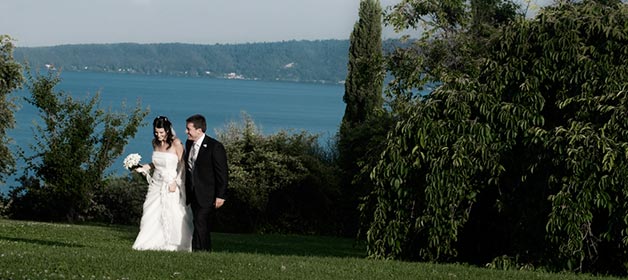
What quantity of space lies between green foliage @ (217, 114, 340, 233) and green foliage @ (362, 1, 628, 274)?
2035 centimetres

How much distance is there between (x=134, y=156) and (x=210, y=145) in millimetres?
1430

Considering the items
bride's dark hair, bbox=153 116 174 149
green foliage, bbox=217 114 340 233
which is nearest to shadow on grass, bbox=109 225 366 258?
green foliage, bbox=217 114 340 233

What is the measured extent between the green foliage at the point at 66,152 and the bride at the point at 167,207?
19063 millimetres

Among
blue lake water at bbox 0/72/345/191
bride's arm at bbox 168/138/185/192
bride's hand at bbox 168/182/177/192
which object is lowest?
blue lake water at bbox 0/72/345/191

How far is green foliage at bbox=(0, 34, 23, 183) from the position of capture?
1118 inches

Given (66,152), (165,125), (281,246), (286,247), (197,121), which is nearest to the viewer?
(197,121)

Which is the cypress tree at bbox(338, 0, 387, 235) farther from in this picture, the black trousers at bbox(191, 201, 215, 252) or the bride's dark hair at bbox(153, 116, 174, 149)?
the black trousers at bbox(191, 201, 215, 252)

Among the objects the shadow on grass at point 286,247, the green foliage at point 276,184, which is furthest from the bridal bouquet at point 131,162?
the green foliage at point 276,184

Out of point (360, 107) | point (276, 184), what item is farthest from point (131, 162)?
point (360, 107)

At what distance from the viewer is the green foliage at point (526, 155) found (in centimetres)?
1366

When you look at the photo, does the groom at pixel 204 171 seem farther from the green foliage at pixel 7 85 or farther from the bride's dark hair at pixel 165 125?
the green foliage at pixel 7 85

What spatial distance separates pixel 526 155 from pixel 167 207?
519cm

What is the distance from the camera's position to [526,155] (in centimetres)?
1466

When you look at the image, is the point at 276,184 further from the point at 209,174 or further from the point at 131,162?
the point at 209,174
